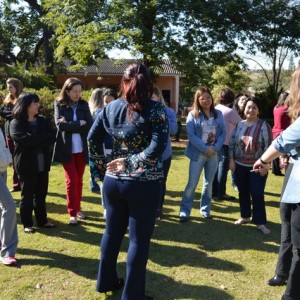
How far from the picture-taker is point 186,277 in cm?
367

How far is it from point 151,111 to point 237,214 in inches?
143

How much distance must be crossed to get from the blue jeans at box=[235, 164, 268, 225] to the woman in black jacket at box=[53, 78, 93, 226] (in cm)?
223

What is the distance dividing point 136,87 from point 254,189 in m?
2.88

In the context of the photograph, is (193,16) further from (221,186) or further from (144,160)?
(144,160)

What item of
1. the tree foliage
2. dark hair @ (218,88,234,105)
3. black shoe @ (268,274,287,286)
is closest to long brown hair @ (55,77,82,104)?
dark hair @ (218,88,234,105)

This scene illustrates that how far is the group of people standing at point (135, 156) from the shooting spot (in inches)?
108

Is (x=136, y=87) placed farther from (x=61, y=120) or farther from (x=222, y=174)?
(x=222, y=174)

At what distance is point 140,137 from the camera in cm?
274

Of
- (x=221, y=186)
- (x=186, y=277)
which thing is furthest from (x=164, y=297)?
(x=221, y=186)

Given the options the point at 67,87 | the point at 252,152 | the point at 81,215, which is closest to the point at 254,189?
Answer: the point at 252,152

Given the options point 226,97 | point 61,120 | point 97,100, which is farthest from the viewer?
point 226,97

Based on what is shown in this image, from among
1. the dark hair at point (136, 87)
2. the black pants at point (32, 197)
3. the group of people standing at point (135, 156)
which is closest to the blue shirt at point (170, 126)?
the group of people standing at point (135, 156)

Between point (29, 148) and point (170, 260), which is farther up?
point (29, 148)

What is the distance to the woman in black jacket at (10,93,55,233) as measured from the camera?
4.41 m
